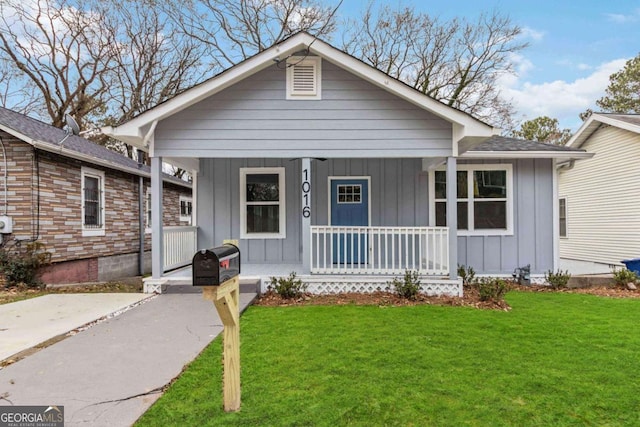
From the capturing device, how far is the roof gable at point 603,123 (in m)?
9.64

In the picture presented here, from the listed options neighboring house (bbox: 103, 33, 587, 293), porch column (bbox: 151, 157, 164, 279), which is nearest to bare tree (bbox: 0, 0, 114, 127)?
neighboring house (bbox: 103, 33, 587, 293)

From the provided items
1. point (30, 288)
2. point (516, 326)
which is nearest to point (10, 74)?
point (30, 288)

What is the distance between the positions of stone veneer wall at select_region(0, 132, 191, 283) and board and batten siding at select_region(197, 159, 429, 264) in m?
3.38

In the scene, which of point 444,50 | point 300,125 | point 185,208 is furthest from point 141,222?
point 444,50

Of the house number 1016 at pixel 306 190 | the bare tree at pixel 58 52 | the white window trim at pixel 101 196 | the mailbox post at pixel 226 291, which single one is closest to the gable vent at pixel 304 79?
the house number 1016 at pixel 306 190

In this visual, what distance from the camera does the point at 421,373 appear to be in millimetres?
3166

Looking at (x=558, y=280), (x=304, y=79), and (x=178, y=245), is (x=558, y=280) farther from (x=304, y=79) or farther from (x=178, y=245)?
(x=178, y=245)

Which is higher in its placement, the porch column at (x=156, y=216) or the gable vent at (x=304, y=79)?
the gable vent at (x=304, y=79)

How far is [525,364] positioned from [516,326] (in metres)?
1.39

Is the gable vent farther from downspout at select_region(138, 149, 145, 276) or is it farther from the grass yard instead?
downspout at select_region(138, 149, 145, 276)

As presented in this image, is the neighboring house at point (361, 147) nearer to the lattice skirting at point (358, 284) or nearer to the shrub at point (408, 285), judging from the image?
the lattice skirting at point (358, 284)

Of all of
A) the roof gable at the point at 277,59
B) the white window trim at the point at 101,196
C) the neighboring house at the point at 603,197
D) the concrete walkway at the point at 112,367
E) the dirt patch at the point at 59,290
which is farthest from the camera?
the neighboring house at the point at 603,197

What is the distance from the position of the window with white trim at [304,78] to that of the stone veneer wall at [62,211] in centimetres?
601

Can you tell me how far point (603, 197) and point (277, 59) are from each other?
10.8 m
